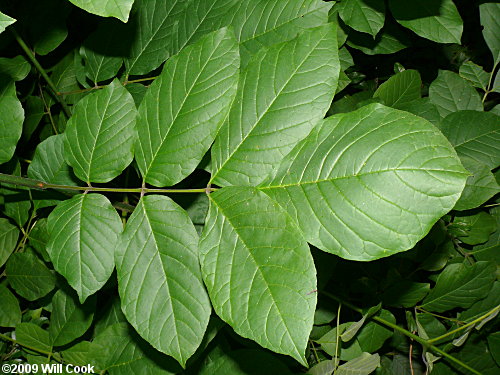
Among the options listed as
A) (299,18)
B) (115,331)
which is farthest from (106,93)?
(115,331)

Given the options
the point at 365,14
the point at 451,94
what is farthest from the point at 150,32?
the point at 451,94

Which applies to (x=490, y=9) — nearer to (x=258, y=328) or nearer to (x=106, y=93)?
(x=106, y=93)

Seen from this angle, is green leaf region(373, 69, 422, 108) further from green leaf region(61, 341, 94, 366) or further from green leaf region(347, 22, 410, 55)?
green leaf region(61, 341, 94, 366)

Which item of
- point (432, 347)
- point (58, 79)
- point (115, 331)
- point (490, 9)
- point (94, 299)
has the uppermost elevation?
point (58, 79)

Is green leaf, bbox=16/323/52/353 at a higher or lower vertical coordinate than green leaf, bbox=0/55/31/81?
lower

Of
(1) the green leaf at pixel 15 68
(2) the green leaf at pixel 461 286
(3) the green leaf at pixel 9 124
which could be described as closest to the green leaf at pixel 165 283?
(3) the green leaf at pixel 9 124

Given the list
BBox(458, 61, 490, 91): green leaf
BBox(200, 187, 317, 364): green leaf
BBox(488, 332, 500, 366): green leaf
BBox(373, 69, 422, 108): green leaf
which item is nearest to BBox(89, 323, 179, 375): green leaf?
BBox(200, 187, 317, 364): green leaf

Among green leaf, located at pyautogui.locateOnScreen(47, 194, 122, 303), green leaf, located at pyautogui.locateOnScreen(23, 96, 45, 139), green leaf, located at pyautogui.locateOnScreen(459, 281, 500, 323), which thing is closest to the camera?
green leaf, located at pyautogui.locateOnScreen(47, 194, 122, 303)
